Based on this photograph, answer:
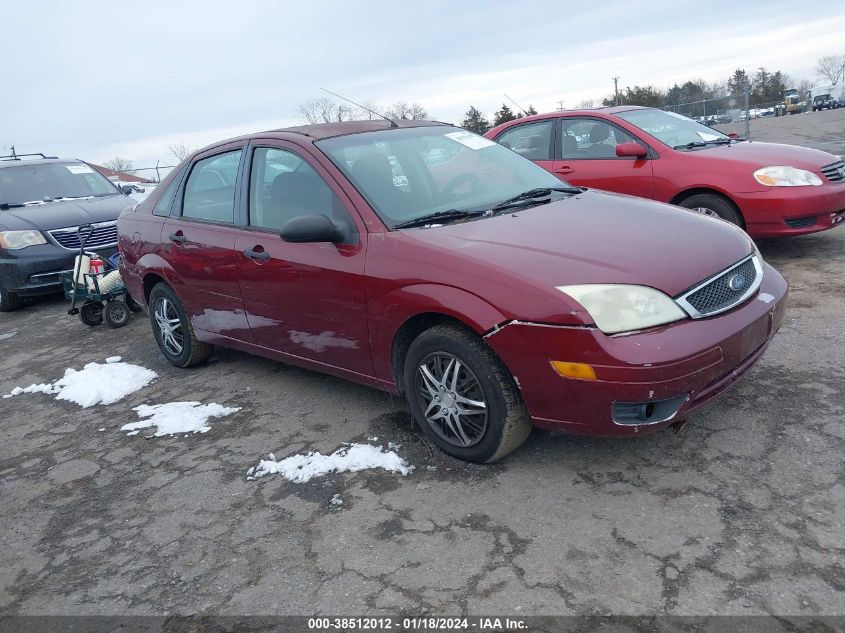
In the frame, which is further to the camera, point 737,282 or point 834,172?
point 834,172

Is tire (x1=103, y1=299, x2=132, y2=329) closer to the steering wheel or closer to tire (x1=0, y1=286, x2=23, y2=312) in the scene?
tire (x1=0, y1=286, x2=23, y2=312)

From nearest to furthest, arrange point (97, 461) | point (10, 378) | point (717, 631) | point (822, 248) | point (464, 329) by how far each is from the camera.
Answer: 1. point (717, 631)
2. point (464, 329)
3. point (97, 461)
4. point (10, 378)
5. point (822, 248)

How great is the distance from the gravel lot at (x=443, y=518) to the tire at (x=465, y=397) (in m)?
0.14

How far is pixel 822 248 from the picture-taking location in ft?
21.7

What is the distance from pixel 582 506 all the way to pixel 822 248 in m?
5.01

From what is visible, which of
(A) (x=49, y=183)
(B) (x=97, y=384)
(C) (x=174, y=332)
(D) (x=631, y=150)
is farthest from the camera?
(A) (x=49, y=183)

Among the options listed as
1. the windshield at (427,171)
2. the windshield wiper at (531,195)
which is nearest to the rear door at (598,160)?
the windshield at (427,171)

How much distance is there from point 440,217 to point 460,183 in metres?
0.49

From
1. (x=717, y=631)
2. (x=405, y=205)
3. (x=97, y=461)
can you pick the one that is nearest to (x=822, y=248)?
(x=405, y=205)

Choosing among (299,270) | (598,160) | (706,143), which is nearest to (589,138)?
(598,160)

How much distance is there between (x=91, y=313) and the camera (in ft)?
23.6

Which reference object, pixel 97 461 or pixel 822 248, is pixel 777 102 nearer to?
pixel 822 248

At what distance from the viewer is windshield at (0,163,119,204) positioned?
9.14 m

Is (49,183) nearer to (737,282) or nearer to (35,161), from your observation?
(35,161)
